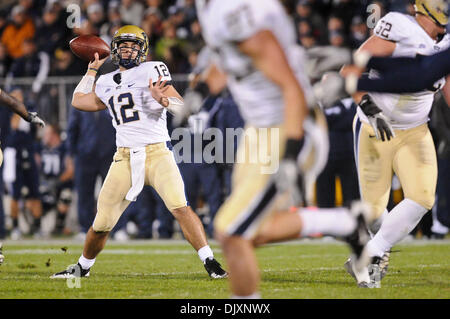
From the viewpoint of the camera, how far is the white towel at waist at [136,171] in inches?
243

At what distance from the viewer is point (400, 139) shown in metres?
5.69

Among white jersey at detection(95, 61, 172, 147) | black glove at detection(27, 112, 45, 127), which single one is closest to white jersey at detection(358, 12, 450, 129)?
white jersey at detection(95, 61, 172, 147)

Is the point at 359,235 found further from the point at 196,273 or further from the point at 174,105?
the point at 196,273

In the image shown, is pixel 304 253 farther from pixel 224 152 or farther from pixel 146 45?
pixel 146 45

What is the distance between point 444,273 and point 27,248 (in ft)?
15.7

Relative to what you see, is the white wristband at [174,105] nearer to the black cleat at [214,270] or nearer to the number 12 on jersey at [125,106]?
the number 12 on jersey at [125,106]

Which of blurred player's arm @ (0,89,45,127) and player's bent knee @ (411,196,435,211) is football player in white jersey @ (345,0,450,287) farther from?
blurred player's arm @ (0,89,45,127)

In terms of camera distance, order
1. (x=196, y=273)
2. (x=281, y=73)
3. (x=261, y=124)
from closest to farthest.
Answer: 1. (x=281, y=73)
2. (x=261, y=124)
3. (x=196, y=273)

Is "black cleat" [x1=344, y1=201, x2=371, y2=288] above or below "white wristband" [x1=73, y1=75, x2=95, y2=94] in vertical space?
below

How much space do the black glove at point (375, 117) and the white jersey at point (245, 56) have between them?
1225 millimetres

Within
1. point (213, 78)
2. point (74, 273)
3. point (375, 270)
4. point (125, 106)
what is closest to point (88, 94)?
point (125, 106)

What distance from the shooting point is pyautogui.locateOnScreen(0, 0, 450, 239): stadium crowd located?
32.4ft

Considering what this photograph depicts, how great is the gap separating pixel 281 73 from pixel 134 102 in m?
2.77

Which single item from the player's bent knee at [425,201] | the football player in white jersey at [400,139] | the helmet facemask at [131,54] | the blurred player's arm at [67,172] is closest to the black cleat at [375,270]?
the football player in white jersey at [400,139]
